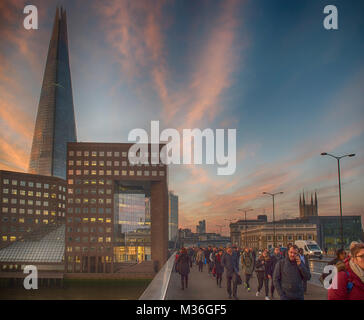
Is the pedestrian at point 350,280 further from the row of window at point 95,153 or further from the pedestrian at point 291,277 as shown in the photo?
the row of window at point 95,153

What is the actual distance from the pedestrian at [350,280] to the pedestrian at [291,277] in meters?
2.99

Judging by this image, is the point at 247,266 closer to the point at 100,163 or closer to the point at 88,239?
the point at 88,239

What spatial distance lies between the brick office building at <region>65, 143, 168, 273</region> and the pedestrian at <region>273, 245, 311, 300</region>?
119 metres

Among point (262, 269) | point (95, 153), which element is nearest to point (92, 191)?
point (95, 153)

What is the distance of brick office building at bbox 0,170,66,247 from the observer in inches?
5694

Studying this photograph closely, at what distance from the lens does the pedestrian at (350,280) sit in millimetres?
5426

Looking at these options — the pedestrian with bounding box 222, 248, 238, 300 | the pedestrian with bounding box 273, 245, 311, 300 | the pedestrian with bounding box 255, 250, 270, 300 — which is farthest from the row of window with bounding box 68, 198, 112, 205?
the pedestrian with bounding box 273, 245, 311, 300

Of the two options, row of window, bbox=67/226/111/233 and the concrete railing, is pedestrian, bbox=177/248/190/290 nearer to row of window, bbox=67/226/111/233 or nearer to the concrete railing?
the concrete railing

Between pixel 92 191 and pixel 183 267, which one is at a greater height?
pixel 92 191

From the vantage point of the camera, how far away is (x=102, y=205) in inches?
5084

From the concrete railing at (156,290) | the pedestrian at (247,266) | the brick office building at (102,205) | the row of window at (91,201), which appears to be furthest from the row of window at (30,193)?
Result: the pedestrian at (247,266)

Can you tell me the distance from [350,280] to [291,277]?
3.29 meters
